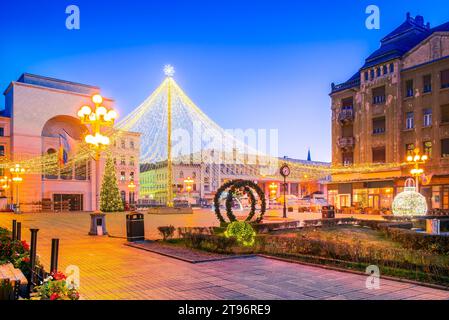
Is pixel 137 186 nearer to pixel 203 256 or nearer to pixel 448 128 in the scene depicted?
pixel 448 128

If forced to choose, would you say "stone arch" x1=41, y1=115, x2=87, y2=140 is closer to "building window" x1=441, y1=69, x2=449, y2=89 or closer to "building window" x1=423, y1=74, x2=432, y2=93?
"building window" x1=423, y1=74, x2=432, y2=93

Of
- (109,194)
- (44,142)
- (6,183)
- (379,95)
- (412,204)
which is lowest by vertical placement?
(109,194)

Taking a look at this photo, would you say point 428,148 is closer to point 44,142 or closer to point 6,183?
point 44,142

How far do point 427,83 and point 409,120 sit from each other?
3.65 metres

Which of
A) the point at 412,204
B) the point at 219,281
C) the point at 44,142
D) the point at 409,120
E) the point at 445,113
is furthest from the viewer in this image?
the point at 44,142

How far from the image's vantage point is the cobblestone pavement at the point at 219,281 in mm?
7734

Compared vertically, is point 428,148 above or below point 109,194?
above

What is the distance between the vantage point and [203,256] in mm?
12383

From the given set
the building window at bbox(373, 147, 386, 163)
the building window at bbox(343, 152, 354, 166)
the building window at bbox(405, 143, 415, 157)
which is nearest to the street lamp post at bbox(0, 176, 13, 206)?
the building window at bbox(343, 152, 354, 166)

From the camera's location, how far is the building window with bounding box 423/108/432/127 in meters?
35.8

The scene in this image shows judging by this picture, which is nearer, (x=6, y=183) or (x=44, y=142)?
(x=6, y=183)

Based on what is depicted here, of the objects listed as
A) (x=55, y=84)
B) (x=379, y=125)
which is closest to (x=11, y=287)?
(x=379, y=125)

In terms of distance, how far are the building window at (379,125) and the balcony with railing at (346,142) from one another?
275 cm

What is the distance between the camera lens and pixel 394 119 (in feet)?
126
